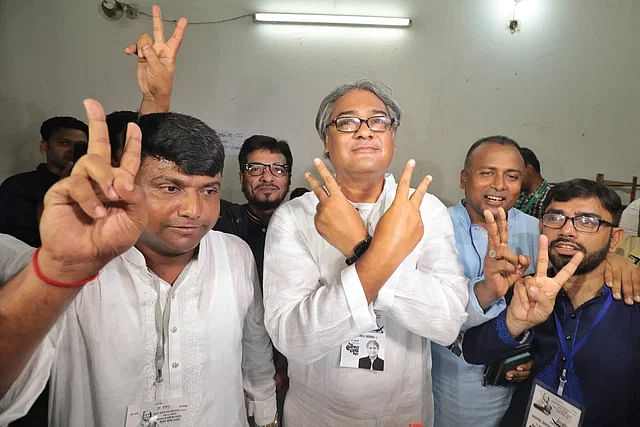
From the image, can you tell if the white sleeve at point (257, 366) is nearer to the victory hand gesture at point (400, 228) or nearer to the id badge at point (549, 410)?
the victory hand gesture at point (400, 228)

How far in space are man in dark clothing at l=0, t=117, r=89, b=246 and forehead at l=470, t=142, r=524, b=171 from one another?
2527 millimetres

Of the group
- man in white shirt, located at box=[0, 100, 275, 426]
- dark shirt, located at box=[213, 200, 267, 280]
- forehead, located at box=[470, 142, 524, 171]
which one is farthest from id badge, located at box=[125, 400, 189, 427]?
forehead, located at box=[470, 142, 524, 171]

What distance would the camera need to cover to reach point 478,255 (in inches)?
68.3

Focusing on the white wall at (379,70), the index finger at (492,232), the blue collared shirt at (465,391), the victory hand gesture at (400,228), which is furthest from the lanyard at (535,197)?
A: the victory hand gesture at (400,228)

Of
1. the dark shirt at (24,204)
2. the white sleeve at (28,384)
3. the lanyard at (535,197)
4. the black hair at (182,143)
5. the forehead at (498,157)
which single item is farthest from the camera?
the lanyard at (535,197)

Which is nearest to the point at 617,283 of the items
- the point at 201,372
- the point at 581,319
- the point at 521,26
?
the point at 581,319

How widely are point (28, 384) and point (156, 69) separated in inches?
47.5

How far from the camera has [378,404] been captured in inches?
48.4

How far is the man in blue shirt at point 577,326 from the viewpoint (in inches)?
48.4

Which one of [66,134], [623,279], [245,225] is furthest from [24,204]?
[623,279]

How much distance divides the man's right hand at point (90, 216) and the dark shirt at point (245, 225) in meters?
1.24

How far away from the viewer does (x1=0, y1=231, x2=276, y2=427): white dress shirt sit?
107 cm

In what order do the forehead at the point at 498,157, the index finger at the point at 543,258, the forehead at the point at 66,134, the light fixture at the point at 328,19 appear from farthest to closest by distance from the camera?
the light fixture at the point at 328,19 → the forehead at the point at 66,134 → the forehead at the point at 498,157 → the index finger at the point at 543,258

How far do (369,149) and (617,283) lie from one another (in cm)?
109
